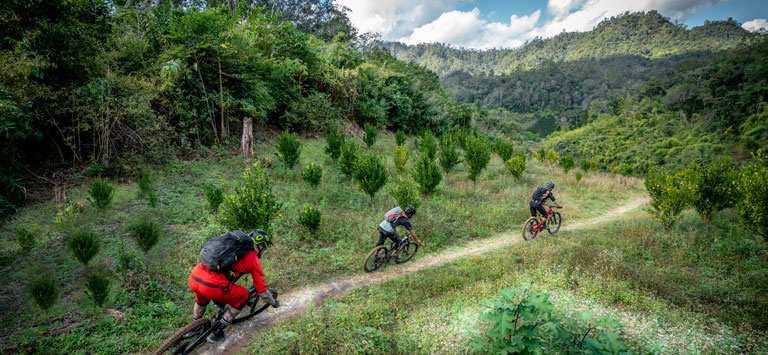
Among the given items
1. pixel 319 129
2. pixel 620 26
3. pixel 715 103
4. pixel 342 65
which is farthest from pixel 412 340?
pixel 620 26

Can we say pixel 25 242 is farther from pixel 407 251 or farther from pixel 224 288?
pixel 407 251

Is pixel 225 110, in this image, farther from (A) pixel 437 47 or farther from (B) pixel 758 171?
(A) pixel 437 47

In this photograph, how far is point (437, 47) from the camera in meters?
140

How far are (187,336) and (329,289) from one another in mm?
2493

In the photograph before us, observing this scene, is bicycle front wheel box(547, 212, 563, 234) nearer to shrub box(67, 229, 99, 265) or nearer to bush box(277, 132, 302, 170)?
bush box(277, 132, 302, 170)

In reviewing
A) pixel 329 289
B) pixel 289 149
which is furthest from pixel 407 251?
pixel 289 149

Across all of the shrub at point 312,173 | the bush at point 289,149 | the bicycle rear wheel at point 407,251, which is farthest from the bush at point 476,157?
the bush at point 289,149

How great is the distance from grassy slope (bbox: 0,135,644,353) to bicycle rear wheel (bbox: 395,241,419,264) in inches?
19.0

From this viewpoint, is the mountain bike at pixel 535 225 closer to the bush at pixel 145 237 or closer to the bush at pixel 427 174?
the bush at pixel 427 174

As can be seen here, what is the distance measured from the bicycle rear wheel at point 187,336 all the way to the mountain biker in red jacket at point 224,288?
0.13 m

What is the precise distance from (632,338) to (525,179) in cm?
1208

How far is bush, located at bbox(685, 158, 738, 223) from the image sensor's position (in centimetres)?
898

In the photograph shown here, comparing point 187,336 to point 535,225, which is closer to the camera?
point 187,336

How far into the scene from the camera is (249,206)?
5934 millimetres
